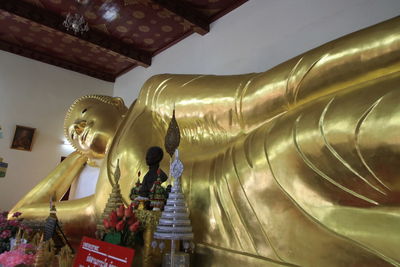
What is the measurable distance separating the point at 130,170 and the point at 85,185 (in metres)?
2.54

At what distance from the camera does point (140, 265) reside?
4.30 ft

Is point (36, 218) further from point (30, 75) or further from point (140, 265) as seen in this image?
point (30, 75)

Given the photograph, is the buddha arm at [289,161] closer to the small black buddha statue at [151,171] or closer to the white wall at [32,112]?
the small black buddha statue at [151,171]

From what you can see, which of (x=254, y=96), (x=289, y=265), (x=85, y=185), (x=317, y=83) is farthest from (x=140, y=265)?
(x=85, y=185)

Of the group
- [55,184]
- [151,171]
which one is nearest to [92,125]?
[55,184]

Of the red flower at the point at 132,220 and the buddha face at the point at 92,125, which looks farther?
the buddha face at the point at 92,125

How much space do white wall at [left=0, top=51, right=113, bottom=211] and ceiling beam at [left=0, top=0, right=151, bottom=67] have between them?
1065 mm

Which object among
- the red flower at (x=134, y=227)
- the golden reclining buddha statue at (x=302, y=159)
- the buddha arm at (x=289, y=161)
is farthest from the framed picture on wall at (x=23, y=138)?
the red flower at (x=134, y=227)

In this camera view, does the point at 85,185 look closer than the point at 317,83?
No

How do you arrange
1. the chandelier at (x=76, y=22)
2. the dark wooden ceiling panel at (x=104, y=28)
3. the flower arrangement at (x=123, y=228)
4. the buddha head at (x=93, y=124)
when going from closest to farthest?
the flower arrangement at (x=123, y=228) < the buddha head at (x=93, y=124) < the dark wooden ceiling panel at (x=104, y=28) < the chandelier at (x=76, y=22)

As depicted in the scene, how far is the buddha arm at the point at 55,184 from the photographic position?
8.77ft

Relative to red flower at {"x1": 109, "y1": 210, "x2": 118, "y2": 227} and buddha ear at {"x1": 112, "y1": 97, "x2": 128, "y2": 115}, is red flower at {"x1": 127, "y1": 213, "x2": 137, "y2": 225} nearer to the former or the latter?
red flower at {"x1": 109, "y1": 210, "x2": 118, "y2": 227}

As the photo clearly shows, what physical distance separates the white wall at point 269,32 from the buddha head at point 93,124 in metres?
0.94

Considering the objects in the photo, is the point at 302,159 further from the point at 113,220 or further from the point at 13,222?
the point at 13,222
